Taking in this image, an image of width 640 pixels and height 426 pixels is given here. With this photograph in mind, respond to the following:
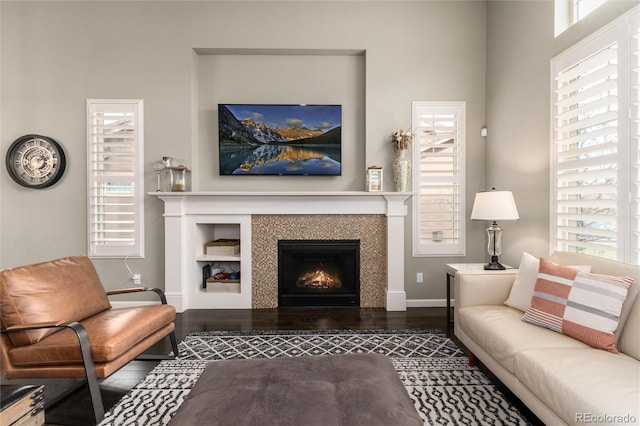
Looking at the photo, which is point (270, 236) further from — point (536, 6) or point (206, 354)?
point (536, 6)

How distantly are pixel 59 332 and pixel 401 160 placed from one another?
3.37 metres

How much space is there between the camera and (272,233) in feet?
12.2

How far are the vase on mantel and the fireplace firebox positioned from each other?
83 cm

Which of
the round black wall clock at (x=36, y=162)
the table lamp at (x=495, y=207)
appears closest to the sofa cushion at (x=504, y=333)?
the table lamp at (x=495, y=207)

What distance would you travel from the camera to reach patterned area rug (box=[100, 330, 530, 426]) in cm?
184

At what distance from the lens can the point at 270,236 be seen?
3.73 meters

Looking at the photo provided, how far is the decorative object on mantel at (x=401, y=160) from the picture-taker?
3633 millimetres

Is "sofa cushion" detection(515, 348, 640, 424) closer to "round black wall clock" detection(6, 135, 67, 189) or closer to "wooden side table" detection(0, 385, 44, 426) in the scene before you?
"wooden side table" detection(0, 385, 44, 426)

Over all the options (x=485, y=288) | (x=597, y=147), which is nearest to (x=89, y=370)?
(x=485, y=288)

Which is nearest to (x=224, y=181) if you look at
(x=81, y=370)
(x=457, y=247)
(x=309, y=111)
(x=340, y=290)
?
(x=309, y=111)

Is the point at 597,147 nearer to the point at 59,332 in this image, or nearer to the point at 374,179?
the point at 374,179

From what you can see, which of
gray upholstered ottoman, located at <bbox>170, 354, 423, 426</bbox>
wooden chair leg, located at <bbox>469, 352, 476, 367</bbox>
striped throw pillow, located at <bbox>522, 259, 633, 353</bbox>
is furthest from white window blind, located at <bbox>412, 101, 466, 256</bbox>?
gray upholstered ottoman, located at <bbox>170, 354, 423, 426</bbox>

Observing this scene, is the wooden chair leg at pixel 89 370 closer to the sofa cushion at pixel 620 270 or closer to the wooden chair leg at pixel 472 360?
the wooden chair leg at pixel 472 360

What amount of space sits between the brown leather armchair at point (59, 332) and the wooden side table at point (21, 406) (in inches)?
14.0
